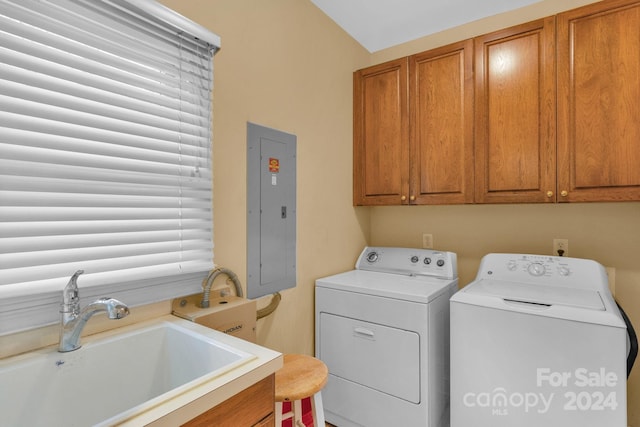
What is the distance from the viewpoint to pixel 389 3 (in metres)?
2.12

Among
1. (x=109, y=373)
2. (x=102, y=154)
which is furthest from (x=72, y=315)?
(x=102, y=154)

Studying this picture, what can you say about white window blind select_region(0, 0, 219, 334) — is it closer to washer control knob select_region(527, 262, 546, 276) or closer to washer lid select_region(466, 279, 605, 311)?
washer lid select_region(466, 279, 605, 311)

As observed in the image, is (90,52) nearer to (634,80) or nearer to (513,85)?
(513,85)

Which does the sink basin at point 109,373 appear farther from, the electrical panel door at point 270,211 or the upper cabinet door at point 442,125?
the upper cabinet door at point 442,125

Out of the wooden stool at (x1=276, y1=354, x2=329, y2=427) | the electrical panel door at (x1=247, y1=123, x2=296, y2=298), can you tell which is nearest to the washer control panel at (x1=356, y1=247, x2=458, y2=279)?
the electrical panel door at (x1=247, y1=123, x2=296, y2=298)

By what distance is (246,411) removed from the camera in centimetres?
88

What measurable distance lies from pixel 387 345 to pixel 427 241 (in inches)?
40.4

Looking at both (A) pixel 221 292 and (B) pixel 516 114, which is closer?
(A) pixel 221 292

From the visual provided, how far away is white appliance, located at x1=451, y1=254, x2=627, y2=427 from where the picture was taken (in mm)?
1305

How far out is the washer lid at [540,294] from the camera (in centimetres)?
147

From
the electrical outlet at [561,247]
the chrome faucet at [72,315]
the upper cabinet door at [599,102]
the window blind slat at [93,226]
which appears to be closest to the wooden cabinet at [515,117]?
the upper cabinet door at [599,102]

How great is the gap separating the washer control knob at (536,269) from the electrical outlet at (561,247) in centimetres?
32

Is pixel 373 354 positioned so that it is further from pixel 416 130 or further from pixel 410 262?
pixel 416 130

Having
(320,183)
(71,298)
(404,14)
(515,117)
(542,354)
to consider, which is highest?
(404,14)
